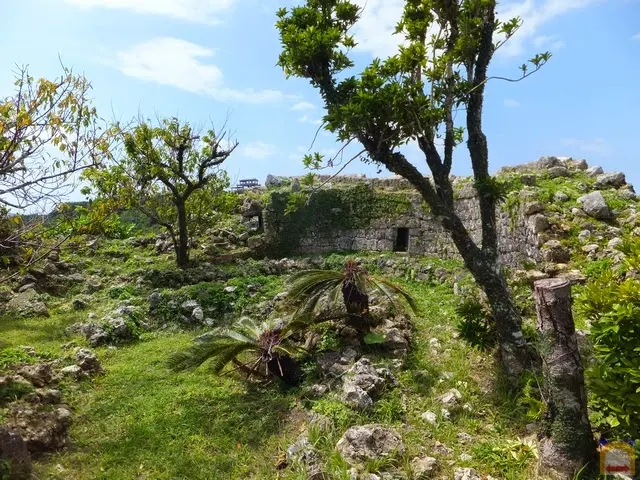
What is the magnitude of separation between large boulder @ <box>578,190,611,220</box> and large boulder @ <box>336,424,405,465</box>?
698 centimetres

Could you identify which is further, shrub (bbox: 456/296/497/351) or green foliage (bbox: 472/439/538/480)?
shrub (bbox: 456/296/497/351)

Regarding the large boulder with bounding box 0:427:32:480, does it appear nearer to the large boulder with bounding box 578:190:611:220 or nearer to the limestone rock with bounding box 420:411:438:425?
the limestone rock with bounding box 420:411:438:425

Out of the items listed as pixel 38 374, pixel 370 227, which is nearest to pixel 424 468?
pixel 38 374

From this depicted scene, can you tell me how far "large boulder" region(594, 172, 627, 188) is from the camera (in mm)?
10445

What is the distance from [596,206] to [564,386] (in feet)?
21.1

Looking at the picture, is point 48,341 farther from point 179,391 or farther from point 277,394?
point 277,394

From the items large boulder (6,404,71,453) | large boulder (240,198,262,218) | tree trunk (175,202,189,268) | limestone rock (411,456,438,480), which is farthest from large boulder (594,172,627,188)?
large boulder (6,404,71,453)

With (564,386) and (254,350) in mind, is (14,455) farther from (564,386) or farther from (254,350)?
(564,386)

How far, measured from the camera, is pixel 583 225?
9.06 m

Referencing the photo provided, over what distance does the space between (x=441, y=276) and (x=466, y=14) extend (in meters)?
6.13

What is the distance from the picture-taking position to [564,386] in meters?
4.04

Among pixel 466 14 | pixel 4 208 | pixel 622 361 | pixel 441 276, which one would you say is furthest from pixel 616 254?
pixel 4 208

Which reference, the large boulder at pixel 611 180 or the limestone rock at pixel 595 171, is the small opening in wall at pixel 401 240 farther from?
the large boulder at pixel 611 180

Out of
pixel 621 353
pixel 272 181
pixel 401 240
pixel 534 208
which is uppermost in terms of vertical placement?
pixel 272 181
